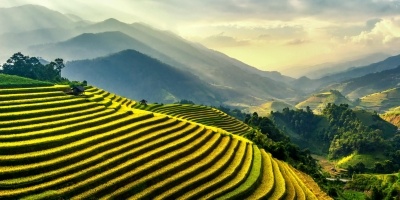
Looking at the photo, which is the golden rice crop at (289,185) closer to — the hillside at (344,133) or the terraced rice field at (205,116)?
the terraced rice field at (205,116)

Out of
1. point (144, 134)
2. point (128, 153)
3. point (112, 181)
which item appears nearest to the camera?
point (112, 181)

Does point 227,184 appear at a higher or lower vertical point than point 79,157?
lower

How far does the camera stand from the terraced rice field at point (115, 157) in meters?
25.8

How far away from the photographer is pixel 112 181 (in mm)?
26812

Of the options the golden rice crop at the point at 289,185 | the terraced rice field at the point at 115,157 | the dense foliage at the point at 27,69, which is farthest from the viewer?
the dense foliage at the point at 27,69

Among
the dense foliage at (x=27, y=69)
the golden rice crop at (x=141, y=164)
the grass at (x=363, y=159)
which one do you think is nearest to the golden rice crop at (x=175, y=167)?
the golden rice crop at (x=141, y=164)

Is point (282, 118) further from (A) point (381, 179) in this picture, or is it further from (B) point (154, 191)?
(B) point (154, 191)

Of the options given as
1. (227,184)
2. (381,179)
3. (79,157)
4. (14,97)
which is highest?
(14,97)

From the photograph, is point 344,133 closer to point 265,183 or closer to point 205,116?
point 205,116

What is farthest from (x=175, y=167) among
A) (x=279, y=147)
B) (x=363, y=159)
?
(x=363, y=159)

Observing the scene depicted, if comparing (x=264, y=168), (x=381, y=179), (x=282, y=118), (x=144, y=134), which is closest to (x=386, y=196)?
(x=381, y=179)

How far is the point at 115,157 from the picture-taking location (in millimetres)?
30422

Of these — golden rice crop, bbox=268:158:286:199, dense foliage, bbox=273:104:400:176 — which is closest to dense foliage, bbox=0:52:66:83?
golden rice crop, bbox=268:158:286:199

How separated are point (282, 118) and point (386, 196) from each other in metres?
112
